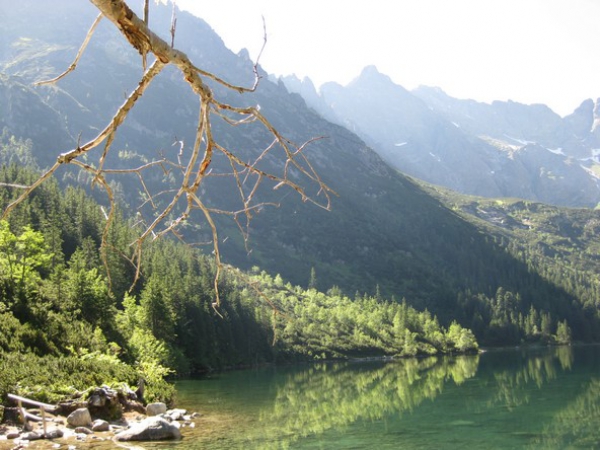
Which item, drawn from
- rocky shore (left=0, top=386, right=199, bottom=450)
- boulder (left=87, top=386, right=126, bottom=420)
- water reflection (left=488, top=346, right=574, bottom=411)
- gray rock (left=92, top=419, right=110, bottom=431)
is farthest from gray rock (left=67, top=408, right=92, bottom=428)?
water reflection (left=488, top=346, right=574, bottom=411)

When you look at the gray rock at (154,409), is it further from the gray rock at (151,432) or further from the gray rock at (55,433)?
the gray rock at (55,433)

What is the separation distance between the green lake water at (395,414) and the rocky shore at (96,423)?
1.41 m

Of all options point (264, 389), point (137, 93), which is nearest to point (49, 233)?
point (264, 389)

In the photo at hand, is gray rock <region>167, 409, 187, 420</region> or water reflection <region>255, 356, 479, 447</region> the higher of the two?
gray rock <region>167, 409, 187, 420</region>

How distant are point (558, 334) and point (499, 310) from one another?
67.8ft

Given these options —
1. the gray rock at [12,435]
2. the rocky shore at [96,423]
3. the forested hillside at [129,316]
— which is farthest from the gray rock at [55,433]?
the forested hillside at [129,316]

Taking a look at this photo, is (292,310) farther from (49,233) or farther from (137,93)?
(137,93)

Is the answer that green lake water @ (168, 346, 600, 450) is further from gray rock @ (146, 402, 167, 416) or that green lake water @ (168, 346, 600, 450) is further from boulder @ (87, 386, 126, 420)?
boulder @ (87, 386, 126, 420)

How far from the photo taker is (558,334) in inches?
6412

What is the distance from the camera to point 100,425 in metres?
21.9

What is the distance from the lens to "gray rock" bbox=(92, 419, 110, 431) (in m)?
21.6

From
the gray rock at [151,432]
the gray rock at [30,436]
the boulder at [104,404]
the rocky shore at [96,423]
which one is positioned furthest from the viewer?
the boulder at [104,404]

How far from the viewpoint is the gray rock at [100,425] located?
21.6 meters

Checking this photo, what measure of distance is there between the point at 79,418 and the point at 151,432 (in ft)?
9.33
